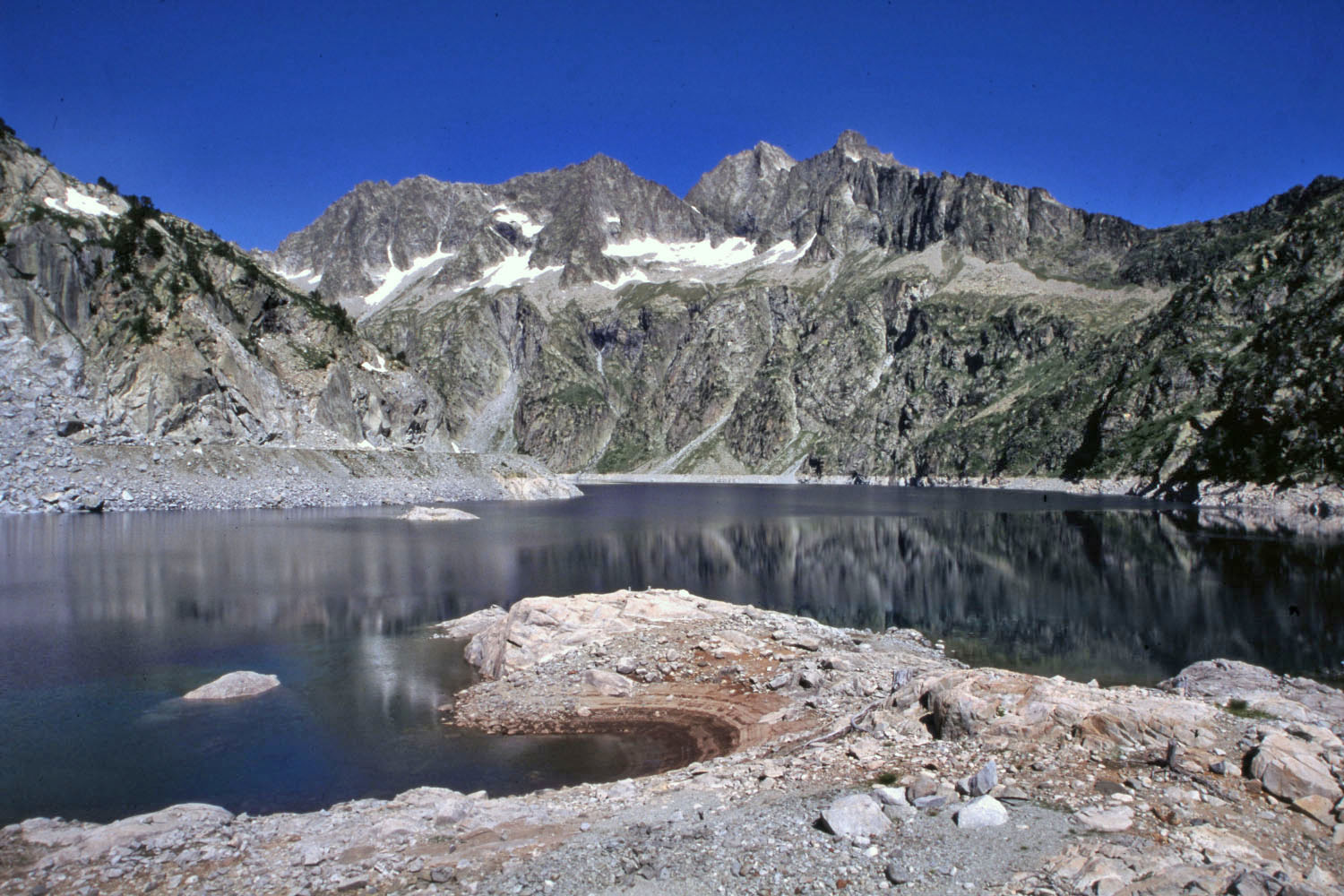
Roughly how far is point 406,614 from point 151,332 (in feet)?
268

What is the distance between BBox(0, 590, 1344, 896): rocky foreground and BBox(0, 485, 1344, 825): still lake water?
11.1 feet

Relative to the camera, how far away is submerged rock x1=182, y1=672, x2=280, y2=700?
73.3 feet

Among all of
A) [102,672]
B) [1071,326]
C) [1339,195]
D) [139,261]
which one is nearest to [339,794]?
[102,672]

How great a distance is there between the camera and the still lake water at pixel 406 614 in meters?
17.6

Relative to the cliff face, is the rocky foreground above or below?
below

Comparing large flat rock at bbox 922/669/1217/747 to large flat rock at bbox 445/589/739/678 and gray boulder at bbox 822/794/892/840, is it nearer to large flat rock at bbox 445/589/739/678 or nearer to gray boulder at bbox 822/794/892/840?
gray boulder at bbox 822/794/892/840

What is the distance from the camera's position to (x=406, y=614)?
35.2 m

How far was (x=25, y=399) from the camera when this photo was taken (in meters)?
77.6

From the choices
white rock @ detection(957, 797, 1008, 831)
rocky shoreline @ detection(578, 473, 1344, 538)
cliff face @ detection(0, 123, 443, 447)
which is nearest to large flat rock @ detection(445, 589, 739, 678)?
white rock @ detection(957, 797, 1008, 831)

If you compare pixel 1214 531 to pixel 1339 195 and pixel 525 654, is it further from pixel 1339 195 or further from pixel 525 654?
pixel 1339 195

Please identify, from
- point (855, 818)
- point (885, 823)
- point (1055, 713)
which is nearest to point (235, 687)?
point (855, 818)

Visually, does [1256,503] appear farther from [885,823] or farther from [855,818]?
[855,818]

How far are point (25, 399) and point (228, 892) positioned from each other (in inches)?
3454

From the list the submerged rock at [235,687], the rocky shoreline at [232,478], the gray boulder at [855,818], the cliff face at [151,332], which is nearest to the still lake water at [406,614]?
the submerged rock at [235,687]
